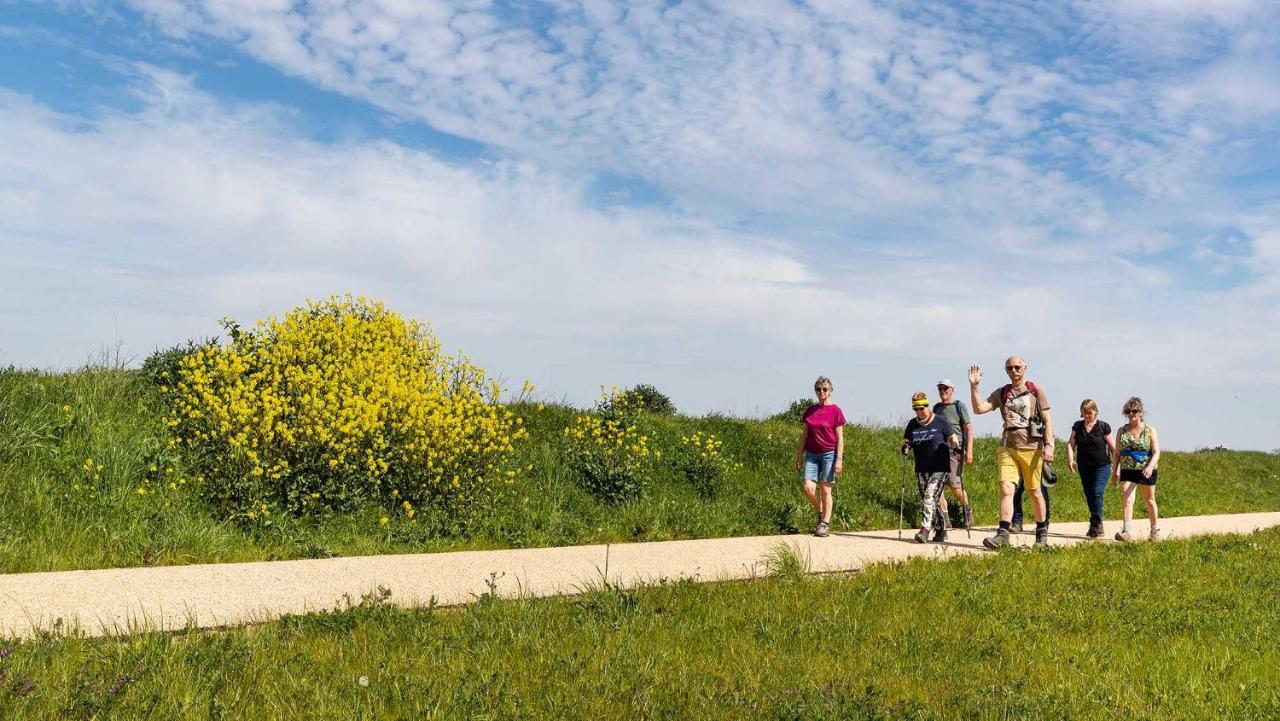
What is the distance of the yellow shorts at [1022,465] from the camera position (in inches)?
430

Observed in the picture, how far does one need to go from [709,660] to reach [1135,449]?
9.05 m

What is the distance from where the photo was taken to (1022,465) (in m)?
11.0

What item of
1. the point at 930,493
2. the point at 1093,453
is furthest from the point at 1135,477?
the point at 930,493

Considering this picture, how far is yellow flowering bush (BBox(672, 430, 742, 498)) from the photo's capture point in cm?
1382

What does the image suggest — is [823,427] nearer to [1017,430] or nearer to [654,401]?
[1017,430]

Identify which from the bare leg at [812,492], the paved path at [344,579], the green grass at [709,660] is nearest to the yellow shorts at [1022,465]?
the paved path at [344,579]

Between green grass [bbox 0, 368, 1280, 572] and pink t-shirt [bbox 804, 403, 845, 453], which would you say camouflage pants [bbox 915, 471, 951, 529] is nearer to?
pink t-shirt [bbox 804, 403, 845, 453]

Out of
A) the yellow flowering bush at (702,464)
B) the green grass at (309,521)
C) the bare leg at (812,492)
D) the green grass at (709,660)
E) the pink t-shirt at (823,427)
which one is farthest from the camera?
the yellow flowering bush at (702,464)

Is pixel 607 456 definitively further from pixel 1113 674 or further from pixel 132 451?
pixel 1113 674

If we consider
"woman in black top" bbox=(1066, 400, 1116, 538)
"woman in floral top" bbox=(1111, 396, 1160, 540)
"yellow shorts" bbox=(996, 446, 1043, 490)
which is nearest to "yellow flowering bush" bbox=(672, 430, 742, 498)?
"yellow shorts" bbox=(996, 446, 1043, 490)

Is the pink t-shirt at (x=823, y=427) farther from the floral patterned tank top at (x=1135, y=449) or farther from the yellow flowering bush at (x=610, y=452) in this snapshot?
the floral patterned tank top at (x=1135, y=449)

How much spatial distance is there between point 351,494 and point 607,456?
356 centimetres

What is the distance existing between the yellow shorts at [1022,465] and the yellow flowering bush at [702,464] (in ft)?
13.6

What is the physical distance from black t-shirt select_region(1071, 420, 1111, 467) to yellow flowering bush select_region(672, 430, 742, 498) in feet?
15.9
